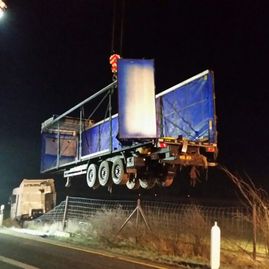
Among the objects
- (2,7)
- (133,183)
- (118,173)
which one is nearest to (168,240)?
(118,173)

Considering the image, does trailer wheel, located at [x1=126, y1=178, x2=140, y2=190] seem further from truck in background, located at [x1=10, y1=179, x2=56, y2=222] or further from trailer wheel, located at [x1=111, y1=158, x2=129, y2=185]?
truck in background, located at [x1=10, y1=179, x2=56, y2=222]

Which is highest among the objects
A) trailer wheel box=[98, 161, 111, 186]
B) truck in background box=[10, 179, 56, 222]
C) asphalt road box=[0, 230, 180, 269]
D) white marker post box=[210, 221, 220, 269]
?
trailer wheel box=[98, 161, 111, 186]

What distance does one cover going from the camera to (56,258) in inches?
470

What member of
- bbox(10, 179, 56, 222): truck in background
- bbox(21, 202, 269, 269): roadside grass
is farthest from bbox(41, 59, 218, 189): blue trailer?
bbox(10, 179, 56, 222): truck in background

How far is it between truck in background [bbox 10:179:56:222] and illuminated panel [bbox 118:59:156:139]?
35.9 ft

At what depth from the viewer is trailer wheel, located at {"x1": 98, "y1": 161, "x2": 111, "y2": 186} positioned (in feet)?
61.0

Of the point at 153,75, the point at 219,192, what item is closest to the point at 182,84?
the point at 153,75

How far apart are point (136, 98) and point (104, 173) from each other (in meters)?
4.65

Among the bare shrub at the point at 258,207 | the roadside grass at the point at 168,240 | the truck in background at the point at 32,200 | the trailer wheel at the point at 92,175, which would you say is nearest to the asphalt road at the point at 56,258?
the roadside grass at the point at 168,240

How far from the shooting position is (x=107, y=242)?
52.7ft

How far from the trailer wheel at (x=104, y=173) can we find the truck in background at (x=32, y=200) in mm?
6538

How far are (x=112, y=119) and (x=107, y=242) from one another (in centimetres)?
487

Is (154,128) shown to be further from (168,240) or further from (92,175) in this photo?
(92,175)

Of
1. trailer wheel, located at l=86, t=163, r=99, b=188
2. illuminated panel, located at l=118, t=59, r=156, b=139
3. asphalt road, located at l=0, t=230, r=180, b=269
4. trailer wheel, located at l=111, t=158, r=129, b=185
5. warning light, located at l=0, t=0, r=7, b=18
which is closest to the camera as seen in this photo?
asphalt road, located at l=0, t=230, r=180, b=269
